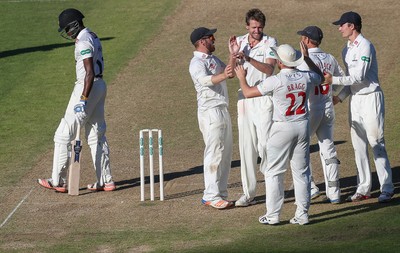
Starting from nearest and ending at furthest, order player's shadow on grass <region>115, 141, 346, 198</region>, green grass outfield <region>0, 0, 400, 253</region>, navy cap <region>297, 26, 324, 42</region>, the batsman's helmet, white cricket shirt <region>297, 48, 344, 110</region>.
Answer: green grass outfield <region>0, 0, 400, 253</region> < white cricket shirt <region>297, 48, 344, 110</region> < navy cap <region>297, 26, 324, 42</region> < player's shadow on grass <region>115, 141, 346, 198</region> < the batsman's helmet

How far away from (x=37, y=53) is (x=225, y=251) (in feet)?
40.6

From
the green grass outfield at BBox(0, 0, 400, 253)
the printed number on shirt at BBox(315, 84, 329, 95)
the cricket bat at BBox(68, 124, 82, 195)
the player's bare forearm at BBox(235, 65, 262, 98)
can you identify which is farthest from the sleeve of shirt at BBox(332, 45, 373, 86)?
the cricket bat at BBox(68, 124, 82, 195)

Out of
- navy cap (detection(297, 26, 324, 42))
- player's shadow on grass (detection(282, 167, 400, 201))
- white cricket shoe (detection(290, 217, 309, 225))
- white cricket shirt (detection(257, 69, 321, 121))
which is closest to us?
white cricket shirt (detection(257, 69, 321, 121))

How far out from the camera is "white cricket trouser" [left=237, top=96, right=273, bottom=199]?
13922 millimetres

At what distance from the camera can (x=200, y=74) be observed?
14.0 metres

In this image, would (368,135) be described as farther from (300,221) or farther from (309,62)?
(300,221)

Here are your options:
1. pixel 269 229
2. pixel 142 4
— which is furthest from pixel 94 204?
pixel 142 4

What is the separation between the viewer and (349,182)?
15.3 metres

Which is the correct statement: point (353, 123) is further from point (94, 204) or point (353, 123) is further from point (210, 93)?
point (94, 204)

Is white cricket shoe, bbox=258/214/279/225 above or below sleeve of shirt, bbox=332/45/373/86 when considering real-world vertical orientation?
below

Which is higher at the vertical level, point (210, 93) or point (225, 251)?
point (210, 93)

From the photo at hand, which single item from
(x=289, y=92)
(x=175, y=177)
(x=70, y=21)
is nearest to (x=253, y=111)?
(x=289, y=92)

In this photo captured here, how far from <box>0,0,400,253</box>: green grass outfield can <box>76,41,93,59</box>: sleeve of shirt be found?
6.33 ft

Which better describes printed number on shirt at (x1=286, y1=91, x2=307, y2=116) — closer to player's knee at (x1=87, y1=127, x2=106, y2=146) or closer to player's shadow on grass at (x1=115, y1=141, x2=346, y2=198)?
player's shadow on grass at (x1=115, y1=141, x2=346, y2=198)
